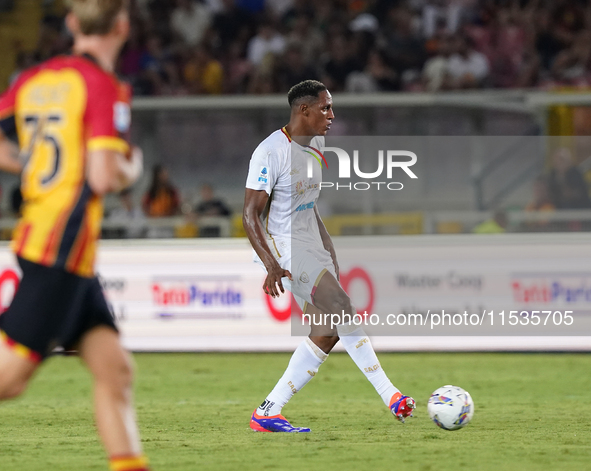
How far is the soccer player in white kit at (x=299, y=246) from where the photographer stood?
6.24 meters

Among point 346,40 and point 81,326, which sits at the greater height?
point 346,40

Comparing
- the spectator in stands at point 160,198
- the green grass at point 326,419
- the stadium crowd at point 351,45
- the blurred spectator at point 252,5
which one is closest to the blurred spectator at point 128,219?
the spectator in stands at point 160,198

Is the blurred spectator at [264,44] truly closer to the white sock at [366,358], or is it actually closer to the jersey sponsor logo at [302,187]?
the jersey sponsor logo at [302,187]

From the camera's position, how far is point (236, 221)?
12086 millimetres

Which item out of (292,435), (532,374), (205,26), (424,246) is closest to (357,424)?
(292,435)

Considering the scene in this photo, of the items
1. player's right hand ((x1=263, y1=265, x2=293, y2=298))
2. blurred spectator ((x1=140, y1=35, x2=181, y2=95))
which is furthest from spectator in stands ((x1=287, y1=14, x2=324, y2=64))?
player's right hand ((x1=263, y1=265, x2=293, y2=298))

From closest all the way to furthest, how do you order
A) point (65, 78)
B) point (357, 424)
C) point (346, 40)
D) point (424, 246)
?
point (65, 78) → point (357, 424) → point (424, 246) → point (346, 40)

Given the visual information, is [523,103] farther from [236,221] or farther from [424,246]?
[236,221]

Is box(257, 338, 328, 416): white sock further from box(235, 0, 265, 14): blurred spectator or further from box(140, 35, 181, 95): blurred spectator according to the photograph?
box(235, 0, 265, 14): blurred spectator

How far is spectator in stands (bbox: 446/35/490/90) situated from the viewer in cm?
1440

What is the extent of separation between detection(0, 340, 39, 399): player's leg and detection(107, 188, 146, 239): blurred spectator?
8.17 m

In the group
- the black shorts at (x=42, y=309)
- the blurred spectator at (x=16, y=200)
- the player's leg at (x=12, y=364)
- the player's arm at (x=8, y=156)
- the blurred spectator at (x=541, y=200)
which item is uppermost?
the blurred spectator at (x=16, y=200)

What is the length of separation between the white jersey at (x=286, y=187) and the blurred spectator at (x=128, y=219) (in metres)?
5.55

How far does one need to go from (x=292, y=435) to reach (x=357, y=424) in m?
0.66
